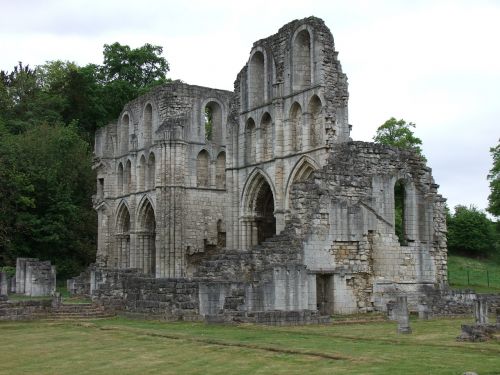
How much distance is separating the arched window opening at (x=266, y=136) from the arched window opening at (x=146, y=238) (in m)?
12.6

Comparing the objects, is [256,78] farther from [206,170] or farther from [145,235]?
[145,235]

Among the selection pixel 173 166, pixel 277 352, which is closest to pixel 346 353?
pixel 277 352

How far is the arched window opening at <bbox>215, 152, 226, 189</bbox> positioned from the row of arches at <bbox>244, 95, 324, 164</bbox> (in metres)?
8.46

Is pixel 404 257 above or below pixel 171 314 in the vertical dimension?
above

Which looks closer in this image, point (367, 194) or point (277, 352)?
point (277, 352)

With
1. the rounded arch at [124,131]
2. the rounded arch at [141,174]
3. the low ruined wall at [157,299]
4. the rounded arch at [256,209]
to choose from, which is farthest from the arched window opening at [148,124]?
the low ruined wall at [157,299]

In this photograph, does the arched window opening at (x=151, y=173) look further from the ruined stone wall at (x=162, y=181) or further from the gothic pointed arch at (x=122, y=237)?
the gothic pointed arch at (x=122, y=237)

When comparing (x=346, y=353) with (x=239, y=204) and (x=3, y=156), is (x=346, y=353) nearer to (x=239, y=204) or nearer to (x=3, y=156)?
(x=239, y=204)

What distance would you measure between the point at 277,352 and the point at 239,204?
21.7 metres

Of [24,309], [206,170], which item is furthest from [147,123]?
[24,309]

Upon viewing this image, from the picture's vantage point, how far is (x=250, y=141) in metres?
34.6

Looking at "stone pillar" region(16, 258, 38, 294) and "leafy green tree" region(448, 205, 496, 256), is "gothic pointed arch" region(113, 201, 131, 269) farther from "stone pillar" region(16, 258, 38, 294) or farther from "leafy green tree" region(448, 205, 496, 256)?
"leafy green tree" region(448, 205, 496, 256)

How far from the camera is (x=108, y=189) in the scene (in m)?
47.8

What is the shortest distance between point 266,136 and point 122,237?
1704 centimetres
